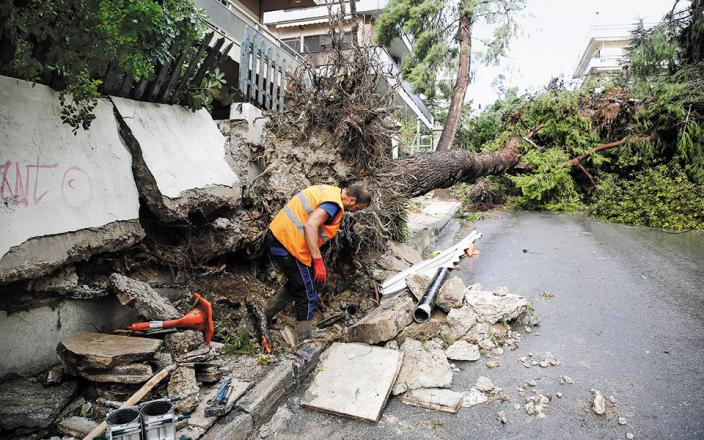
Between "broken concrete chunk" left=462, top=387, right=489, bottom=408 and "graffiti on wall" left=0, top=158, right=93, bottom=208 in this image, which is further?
"broken concrete chunk" left=462, top=387, right=489, bottom=408

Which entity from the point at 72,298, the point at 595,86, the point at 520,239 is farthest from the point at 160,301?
the point at 595,86

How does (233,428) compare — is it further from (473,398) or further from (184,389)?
(473,398)

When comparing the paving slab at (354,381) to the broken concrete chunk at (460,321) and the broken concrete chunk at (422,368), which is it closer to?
the broken concrete chunk at (422,368)

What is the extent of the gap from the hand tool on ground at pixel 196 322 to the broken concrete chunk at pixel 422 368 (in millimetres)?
1567

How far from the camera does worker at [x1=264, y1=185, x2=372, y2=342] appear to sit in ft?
11.3

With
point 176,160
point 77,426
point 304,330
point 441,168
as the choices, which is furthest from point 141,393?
point 441,168

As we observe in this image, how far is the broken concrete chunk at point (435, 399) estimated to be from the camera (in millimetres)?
2760

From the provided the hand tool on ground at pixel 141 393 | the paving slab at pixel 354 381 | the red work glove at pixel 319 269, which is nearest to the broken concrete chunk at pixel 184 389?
the hand tool on ground at pixel 141 393

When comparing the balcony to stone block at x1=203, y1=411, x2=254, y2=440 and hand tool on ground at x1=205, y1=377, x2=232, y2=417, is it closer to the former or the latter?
hand tool on ground at x1=205, y1=377, x2=232, y2=417

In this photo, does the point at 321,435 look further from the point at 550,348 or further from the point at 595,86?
the point at 595,86

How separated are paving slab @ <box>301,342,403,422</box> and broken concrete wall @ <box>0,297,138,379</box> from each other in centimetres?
169

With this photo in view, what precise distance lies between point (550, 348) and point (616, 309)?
133 centimetres

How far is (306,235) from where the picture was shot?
3395mm

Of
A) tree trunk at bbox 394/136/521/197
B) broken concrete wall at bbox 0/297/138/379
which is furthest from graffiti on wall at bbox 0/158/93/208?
tree trunk at bbox 394/136/521/197
